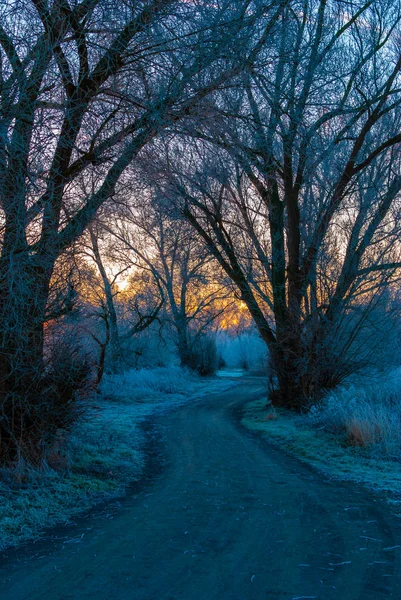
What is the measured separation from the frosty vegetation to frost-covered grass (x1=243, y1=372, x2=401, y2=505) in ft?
0.33

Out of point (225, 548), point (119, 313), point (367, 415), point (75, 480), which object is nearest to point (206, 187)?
point (367, 415)

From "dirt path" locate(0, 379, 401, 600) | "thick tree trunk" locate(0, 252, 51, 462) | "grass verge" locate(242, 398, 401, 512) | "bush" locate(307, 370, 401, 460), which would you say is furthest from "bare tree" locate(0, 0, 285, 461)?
"bush" locate(307, 370, 401, 460)

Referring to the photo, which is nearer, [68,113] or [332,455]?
[68,113]

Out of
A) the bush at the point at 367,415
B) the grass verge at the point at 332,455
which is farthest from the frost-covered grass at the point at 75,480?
the bush at the point at 367,415

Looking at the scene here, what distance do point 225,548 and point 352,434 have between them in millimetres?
6434

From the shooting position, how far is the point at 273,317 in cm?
1836

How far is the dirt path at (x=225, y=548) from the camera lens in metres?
3.92

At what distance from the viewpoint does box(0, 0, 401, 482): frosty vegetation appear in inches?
272

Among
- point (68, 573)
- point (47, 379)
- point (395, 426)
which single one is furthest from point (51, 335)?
point (395, 426)

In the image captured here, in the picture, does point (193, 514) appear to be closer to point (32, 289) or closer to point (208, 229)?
point (32, 289)

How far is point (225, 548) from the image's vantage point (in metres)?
4.76

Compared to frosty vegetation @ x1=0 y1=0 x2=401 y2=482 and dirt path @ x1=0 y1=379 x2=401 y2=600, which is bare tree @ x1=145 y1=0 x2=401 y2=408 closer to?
frosty vegetation @ x1=0 y1=0 x2=401 y2=482

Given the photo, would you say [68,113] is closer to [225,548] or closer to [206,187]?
[225,548]

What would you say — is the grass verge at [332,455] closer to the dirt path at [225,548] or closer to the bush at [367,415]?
the bush at [367,415]
